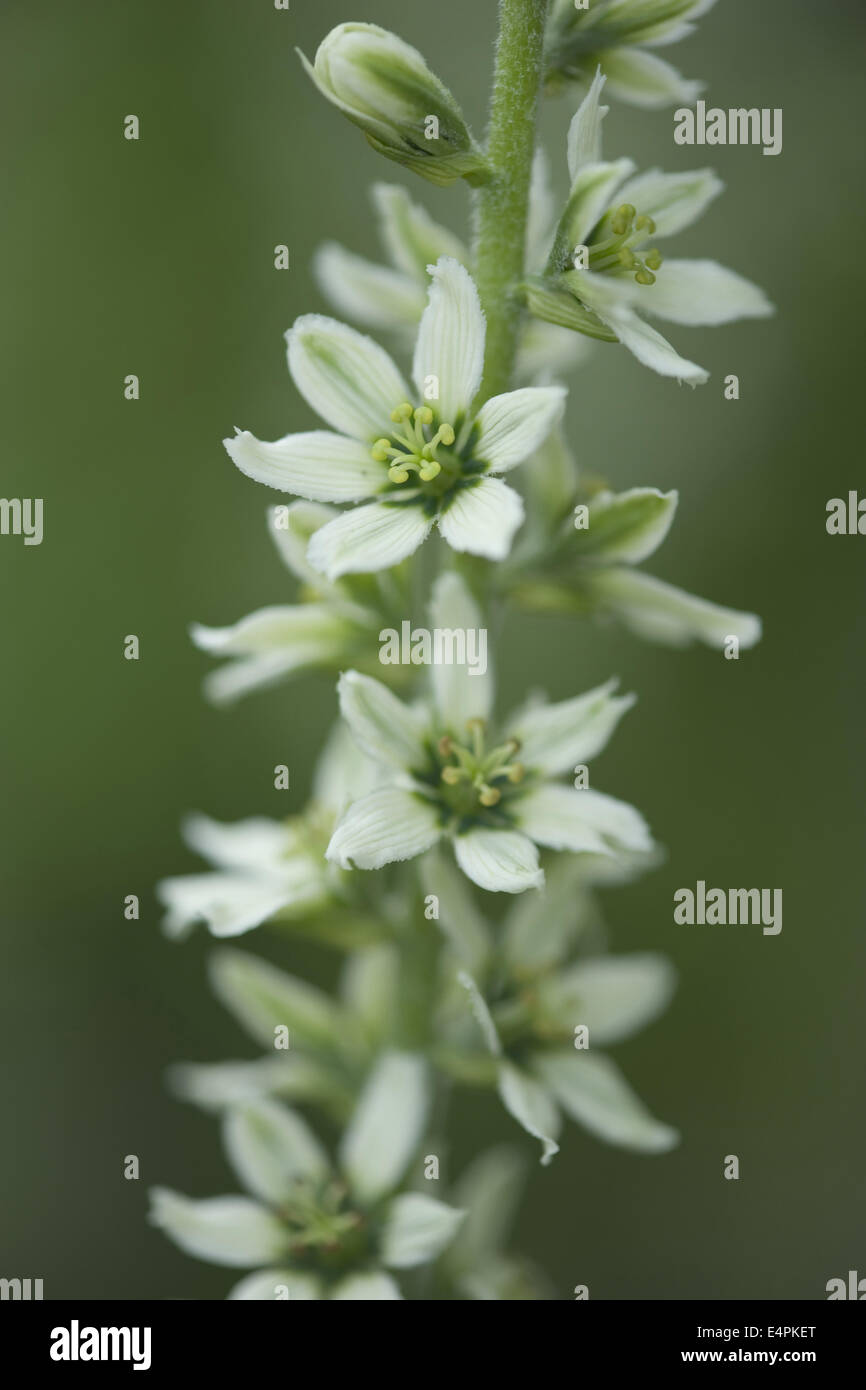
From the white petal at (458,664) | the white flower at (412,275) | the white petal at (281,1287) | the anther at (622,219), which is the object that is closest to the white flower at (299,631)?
the white petal at (458,664)

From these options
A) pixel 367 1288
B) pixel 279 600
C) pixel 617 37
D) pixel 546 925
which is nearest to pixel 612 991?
pixel 546 925

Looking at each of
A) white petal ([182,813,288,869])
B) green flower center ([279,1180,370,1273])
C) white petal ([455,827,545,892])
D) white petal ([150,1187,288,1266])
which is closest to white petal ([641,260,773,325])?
white petal ([455,827,545,892])

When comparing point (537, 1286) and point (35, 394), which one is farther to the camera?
point (35, 394)

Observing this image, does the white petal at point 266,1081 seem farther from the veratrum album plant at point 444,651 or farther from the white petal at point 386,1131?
the white petal at point 386,1131
